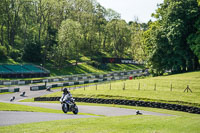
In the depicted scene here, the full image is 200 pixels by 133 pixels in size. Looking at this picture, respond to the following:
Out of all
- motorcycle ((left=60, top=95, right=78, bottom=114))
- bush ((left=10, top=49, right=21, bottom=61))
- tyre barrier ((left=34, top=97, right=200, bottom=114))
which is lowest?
tyre barrier ((left=34, top=97, right=200, bottom=114))

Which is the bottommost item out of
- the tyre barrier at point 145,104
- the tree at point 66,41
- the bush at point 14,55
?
the tyre barrier at point 145,104

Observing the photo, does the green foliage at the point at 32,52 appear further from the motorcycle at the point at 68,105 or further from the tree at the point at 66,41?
the motorcycle at the point at 68,105

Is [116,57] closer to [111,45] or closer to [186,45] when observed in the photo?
[111,45]

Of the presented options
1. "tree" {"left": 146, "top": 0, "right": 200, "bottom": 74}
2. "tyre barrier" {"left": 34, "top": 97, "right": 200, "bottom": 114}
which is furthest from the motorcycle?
"tree" {"left": 146, "top": 0, "right": 200, "bottom": 74}

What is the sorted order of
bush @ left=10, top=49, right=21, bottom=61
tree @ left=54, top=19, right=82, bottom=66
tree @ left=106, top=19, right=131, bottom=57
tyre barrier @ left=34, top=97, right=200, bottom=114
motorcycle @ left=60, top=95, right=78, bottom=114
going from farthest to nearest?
tree @ left=106, top=19, right=131, bottom=57 < tree @ left=54, top=19, right=82, bottom=66 < bush @ left=10, top=49, right=21, bottom=61 < tyre barrier @ left=34, top=97, right=200, bottom=114 < motorcycle @ left=60, top=95, right=78, bottom=114

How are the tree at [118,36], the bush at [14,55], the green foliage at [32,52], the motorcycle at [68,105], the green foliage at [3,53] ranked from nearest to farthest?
the motorcycle at [68,105], the green foliage at [3,53], the bush at [14,55], the green foliage at [32,52], the tree at [118,36]

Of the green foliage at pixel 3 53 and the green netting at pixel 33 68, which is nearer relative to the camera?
the green netting at pixel 33 68

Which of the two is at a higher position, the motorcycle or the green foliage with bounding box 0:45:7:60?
the green foliage with bounding box 0:45:7:60

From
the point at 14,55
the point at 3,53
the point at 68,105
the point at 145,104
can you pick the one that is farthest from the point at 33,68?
the point at 68,105

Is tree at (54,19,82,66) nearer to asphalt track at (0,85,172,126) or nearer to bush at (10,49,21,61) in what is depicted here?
bush at (10,49,21,61)

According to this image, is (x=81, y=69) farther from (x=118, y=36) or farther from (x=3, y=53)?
(x=118, y=36)

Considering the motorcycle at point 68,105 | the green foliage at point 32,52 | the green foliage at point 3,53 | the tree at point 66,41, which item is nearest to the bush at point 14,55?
the green foliage at point 3,53

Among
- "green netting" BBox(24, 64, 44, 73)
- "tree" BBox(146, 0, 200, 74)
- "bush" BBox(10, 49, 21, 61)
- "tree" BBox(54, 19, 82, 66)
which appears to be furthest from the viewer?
"tree" BBox(54, 19, 82, 66)

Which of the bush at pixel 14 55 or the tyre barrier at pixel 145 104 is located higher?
the bush at pixel 14 55
